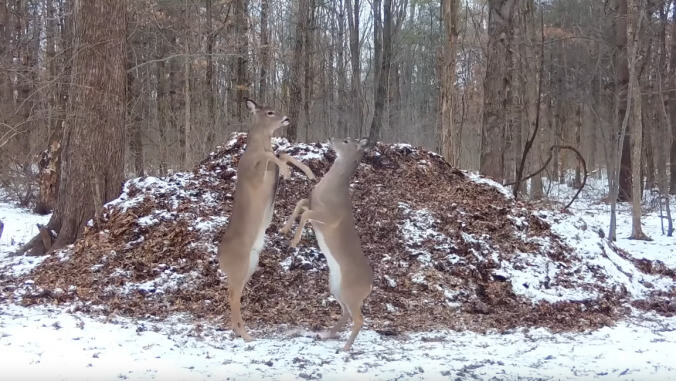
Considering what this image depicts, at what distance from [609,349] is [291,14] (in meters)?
20.6

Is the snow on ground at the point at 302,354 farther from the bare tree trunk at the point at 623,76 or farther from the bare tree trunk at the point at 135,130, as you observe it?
the bare tree trunk at the point at 623,76

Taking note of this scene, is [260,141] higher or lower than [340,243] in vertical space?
higher

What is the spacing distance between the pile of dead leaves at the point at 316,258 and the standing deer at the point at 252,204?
883 millimetres

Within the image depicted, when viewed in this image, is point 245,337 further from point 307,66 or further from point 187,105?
point 307,66

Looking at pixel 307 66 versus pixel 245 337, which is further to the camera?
pixel 307 66

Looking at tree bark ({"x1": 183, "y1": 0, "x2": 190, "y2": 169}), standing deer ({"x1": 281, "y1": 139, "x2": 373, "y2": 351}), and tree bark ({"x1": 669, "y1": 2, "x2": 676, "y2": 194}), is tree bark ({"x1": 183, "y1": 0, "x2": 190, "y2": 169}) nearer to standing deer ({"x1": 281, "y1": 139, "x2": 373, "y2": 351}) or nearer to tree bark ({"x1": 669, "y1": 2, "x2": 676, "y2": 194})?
standing deer ({"x1": 281, "y1": 139, "x2": 373, "y2": 351})

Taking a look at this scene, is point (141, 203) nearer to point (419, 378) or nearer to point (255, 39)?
point (419, 378)

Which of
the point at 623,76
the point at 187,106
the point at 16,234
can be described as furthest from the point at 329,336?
the point at 623,76

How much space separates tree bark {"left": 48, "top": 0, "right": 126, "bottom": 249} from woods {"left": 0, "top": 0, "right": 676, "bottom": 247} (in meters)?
0.02

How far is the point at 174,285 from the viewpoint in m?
7.34

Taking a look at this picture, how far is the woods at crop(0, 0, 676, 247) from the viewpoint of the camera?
9383mm

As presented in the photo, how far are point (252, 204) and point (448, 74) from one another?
9389 mm

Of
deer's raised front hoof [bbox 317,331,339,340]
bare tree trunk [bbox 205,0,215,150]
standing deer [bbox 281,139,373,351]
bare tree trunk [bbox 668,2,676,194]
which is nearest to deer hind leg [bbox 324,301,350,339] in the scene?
deer's raised front hoof [bbox 317,331,339,340]

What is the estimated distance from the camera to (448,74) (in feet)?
46.4
